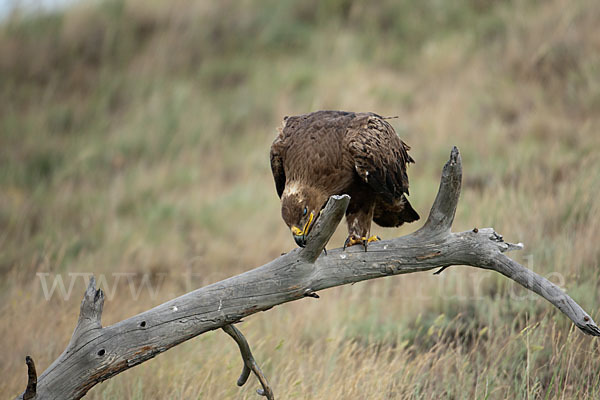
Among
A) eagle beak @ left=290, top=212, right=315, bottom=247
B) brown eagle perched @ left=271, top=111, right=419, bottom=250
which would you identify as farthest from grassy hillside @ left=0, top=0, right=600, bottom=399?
eagle beak @ left=290, top=212, right=315, bottom=247

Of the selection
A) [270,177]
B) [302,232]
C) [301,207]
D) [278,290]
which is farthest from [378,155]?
[270,177]

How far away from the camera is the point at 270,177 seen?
7.31m

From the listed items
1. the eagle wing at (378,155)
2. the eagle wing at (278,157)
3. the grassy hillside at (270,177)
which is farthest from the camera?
the grassy hillside at (270,177)

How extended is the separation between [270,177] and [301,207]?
4.40 m

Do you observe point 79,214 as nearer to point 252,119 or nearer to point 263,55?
point 252,119

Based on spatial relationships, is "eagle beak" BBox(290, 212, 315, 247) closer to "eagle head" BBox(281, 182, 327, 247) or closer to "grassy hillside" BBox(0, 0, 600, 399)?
"eagle head" BBox(281, 182, 327, 247)

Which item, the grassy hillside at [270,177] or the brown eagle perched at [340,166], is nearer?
the brown eagle perched at [340,166]

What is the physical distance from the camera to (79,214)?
6.63 meters

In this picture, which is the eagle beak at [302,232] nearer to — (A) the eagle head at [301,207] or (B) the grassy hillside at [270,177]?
(A) the eagle head at [301,207]

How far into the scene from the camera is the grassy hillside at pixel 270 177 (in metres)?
3.60

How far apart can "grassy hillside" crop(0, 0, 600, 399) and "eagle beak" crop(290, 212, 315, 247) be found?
0.87m

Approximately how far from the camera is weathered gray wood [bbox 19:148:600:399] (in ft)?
7.97

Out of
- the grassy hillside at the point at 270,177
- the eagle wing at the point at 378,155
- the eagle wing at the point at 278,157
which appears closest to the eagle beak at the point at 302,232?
the eagle wing at the point at 378,155

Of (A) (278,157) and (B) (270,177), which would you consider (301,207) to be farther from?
(B) (270,177)
